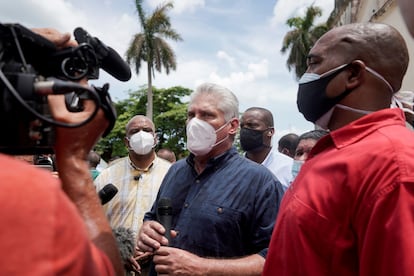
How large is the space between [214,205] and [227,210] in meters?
0.09

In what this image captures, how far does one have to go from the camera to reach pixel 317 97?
7.36 feet

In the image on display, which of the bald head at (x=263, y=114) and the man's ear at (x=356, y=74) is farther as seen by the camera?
the bald head at (x=263, y=114)

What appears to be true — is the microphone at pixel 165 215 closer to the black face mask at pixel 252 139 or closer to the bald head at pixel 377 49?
the bald head at pixel 377 49

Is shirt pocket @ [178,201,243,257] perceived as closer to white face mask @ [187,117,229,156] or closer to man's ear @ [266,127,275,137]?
white face mask @ [187,117,229,156]

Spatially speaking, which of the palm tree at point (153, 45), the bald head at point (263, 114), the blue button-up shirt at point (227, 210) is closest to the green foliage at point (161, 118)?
the palm tree at point (153, 45)

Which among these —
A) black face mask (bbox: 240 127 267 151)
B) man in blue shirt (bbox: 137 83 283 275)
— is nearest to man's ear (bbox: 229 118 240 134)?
man in blue shirt (bbox: 137 83 283 275)

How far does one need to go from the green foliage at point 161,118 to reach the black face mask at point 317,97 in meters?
28.8

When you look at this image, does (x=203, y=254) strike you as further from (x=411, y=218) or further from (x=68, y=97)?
(x=68, y=97)

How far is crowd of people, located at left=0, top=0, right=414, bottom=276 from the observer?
→ 0.89 metres

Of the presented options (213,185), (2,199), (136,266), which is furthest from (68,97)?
(136,266)

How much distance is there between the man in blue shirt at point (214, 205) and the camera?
8.27ft

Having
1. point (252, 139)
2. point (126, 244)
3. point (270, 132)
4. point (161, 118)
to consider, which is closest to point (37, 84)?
point (126, 244)

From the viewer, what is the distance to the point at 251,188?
2.75 metres

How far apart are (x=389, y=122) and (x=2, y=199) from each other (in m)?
1.56
